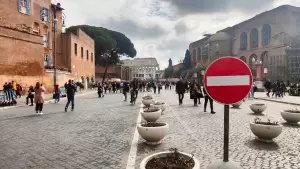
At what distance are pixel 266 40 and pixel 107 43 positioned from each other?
38271 mm

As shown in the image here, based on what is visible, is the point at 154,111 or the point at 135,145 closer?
the point at 135,145

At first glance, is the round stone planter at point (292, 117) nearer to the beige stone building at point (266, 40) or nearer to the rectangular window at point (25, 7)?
the rectangular window at point (25, 7)

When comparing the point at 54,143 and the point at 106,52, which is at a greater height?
the point at 106,52

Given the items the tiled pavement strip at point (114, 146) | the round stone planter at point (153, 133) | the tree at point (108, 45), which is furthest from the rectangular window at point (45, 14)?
the round stone planter at point (153, 133)

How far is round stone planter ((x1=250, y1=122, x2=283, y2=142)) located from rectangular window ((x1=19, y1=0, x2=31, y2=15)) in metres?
34.3

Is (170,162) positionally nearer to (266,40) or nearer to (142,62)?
(266,40)

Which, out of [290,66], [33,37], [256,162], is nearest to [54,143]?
[256,162]

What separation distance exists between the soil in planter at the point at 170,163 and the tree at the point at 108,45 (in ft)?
188

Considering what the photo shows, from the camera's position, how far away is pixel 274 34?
189 ft

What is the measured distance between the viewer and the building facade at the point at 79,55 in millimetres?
40125

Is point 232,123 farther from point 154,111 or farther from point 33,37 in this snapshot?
point 33,37

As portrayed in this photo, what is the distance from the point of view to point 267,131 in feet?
20.4

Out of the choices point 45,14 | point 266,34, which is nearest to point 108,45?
point 45,14

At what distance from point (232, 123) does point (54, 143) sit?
614 cm
